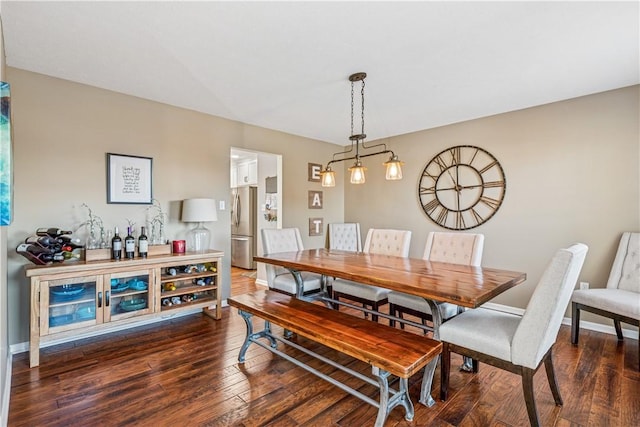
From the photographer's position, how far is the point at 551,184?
11.2 feet

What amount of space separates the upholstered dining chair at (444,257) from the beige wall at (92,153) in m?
2.31

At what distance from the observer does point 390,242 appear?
3463mm

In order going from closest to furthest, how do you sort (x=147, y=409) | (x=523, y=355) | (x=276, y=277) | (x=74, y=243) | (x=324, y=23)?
(x=523, y=355) < (x=147, y=409) < (x=324, y=23) < (x=74, y=243) < (x=276, y=277)

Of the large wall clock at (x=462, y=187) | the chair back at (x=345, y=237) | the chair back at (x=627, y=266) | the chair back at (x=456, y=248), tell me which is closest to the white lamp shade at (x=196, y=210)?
the chair back at (x=345, y=237)

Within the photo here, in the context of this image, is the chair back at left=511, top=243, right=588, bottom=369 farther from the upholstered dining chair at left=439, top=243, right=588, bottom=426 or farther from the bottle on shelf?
the bottle on shelf

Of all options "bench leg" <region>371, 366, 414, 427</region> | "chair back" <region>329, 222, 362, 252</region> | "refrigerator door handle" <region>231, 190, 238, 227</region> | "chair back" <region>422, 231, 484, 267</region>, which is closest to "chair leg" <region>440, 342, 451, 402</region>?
"bench leg" <region>371, 366, 414, 427</region>

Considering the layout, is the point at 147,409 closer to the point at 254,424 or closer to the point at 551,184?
the point at 254,424

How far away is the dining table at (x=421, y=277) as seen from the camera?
1802 millimetres

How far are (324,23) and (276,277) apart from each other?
2370 millimetres

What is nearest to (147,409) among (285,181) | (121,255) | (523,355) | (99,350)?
(99,350)

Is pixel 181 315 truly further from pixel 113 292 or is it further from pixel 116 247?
pixel 116 247

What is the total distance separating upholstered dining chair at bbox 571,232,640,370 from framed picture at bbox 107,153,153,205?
438 cm

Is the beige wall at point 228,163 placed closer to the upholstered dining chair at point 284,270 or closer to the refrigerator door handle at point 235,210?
the upholstered dining chair at point 284,270

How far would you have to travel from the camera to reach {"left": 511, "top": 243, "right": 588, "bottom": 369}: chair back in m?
1.58
